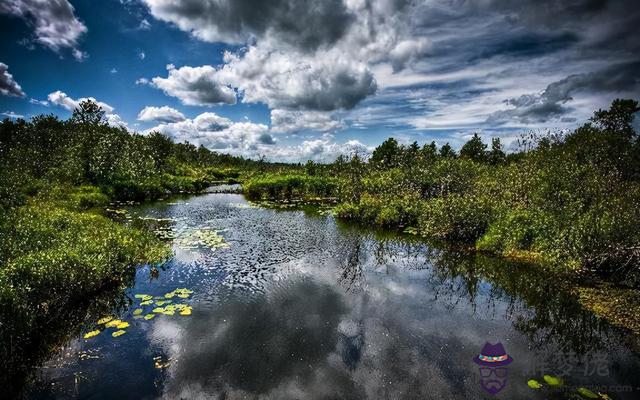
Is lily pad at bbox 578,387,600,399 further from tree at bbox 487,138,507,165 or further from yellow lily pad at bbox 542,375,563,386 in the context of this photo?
tree at bbox 487,138,507,165

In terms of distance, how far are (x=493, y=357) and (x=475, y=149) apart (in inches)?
2675

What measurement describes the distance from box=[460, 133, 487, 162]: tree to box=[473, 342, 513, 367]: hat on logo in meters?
61.8

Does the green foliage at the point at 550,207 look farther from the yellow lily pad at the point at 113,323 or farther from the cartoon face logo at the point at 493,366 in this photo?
the yellow lily pad at the point at 113,323

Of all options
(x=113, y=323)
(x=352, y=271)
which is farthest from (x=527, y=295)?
(x=113, y=323)

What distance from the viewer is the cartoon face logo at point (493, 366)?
30.7 ft

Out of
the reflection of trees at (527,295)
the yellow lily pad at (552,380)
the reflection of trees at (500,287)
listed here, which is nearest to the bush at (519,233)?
the reflection of trees at (500,287)

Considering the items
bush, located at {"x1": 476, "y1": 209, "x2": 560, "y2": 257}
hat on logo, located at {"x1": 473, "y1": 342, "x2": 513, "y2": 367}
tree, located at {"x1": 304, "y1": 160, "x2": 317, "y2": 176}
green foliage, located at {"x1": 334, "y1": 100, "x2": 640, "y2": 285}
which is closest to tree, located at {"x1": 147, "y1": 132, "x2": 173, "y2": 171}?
tree, located at {"x1": 304, "y1": 160, "x2": 317, "y2": 176}

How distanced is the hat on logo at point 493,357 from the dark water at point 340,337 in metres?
0.26

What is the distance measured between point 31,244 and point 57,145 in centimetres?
3716

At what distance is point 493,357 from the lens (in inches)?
427

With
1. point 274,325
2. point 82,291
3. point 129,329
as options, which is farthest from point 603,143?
point 82,291

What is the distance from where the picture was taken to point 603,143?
2517 cm

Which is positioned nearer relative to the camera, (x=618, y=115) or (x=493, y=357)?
(x=493, y=357)

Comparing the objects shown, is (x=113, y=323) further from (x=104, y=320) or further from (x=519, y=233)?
(x=519, y=233)
